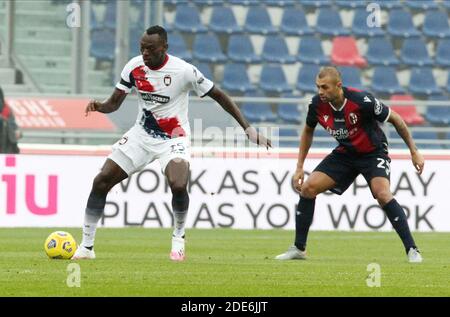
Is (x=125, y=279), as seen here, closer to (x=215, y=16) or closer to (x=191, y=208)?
(x=191, y=208)

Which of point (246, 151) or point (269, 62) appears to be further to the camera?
point (269, 62)

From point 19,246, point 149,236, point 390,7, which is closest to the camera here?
point 19,246

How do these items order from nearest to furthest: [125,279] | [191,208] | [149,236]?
[125,279], [149,236], [191,208]

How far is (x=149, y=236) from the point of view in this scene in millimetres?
17141

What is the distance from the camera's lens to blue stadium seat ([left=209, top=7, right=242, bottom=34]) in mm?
26625

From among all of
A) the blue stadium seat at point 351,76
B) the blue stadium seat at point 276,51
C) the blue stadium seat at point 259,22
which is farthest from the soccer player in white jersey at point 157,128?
the blue stadium seat at point 259,22

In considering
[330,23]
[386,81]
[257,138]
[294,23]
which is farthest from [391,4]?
[257,138]

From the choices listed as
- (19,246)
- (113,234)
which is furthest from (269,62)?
(19,246)

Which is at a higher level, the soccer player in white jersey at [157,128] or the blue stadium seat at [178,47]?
the soccer player in white jersey at [157,128]

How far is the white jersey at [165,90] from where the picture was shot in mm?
11969

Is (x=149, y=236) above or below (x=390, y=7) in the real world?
below

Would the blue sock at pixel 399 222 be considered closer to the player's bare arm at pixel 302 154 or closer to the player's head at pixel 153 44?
the player's bare arm at pixel 302 154

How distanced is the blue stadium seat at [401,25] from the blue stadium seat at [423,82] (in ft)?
3.10
